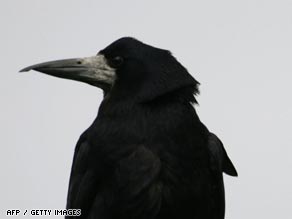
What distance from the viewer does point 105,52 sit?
7.17 meters

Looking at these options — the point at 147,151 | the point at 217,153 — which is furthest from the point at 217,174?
the point at 147,151

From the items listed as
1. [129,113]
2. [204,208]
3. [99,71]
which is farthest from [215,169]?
[99,71]

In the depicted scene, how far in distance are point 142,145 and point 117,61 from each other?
944mm

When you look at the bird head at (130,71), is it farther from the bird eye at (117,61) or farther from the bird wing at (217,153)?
the bird wing at (217,153)

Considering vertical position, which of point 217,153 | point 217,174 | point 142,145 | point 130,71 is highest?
point 130,71

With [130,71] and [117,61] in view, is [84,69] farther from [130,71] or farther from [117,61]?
[130,71]

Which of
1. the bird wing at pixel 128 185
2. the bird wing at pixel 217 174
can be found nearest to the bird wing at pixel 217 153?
the bird wing at pixel 217 174

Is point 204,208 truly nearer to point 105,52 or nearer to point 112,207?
point 112,207

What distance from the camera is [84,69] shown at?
7.24 m

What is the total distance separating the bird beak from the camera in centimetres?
709

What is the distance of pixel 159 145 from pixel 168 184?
1.14 ft

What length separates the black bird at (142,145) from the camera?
649cm

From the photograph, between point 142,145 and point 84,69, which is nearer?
point 142,145

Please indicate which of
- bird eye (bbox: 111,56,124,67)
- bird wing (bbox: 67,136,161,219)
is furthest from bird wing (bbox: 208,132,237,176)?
bird eye (bbox: 111,56,124,67)
